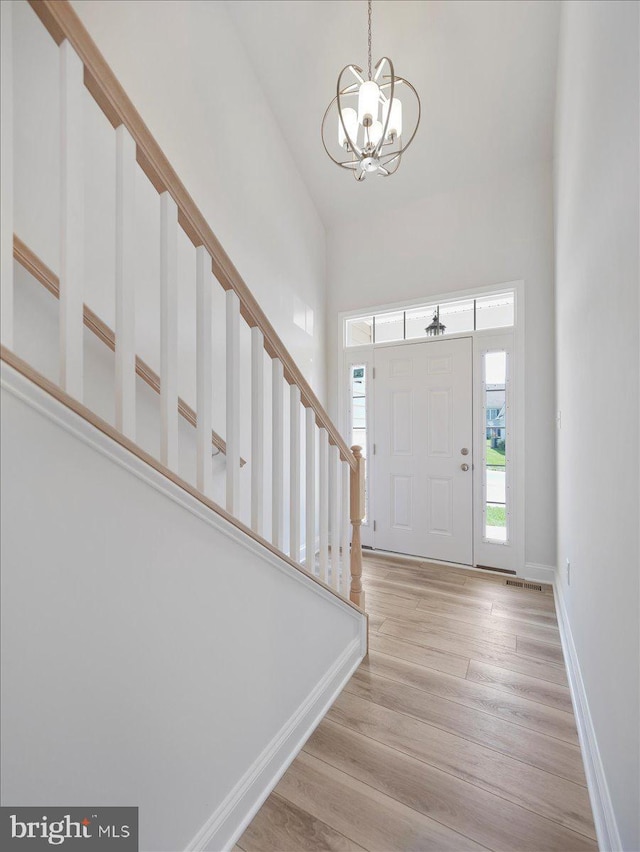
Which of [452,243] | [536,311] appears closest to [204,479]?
[536,311]

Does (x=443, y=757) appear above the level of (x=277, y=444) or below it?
below

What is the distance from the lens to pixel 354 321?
3848 millimetres

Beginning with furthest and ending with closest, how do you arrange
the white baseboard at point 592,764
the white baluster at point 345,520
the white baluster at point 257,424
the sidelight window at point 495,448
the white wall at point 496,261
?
the sidelight window at point 495,448
the white wall at point 496,261
the white baluster at point 345,520
the white baluster at point 257,424
the white baseboard at point 592,764

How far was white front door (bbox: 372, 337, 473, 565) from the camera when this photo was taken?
330 centimetres

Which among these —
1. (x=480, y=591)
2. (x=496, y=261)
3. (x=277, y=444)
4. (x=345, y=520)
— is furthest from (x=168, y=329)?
(x=496, y=261)

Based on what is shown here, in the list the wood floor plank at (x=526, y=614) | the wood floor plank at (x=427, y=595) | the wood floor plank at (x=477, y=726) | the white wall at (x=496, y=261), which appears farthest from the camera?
the white wall at (x=496, y=261)

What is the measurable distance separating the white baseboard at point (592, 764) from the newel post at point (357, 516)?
0.99 m

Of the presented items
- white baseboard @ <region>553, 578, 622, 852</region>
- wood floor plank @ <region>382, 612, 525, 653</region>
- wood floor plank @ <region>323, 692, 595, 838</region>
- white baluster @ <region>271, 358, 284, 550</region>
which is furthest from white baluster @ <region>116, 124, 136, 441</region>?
wood floor plank @ <region>382, 612, 525, 653</region>

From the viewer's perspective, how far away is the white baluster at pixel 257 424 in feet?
4.22

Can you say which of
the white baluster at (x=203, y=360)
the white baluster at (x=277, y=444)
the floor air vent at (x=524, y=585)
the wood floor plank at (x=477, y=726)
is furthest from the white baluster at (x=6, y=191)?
the floor air vent at (x=524, y=585)

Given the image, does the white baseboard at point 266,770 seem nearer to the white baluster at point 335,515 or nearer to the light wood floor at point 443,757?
the light wood floor at point 443,757

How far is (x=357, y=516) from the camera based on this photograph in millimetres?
2098

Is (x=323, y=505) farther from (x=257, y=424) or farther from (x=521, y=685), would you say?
(x=521, y=685)
